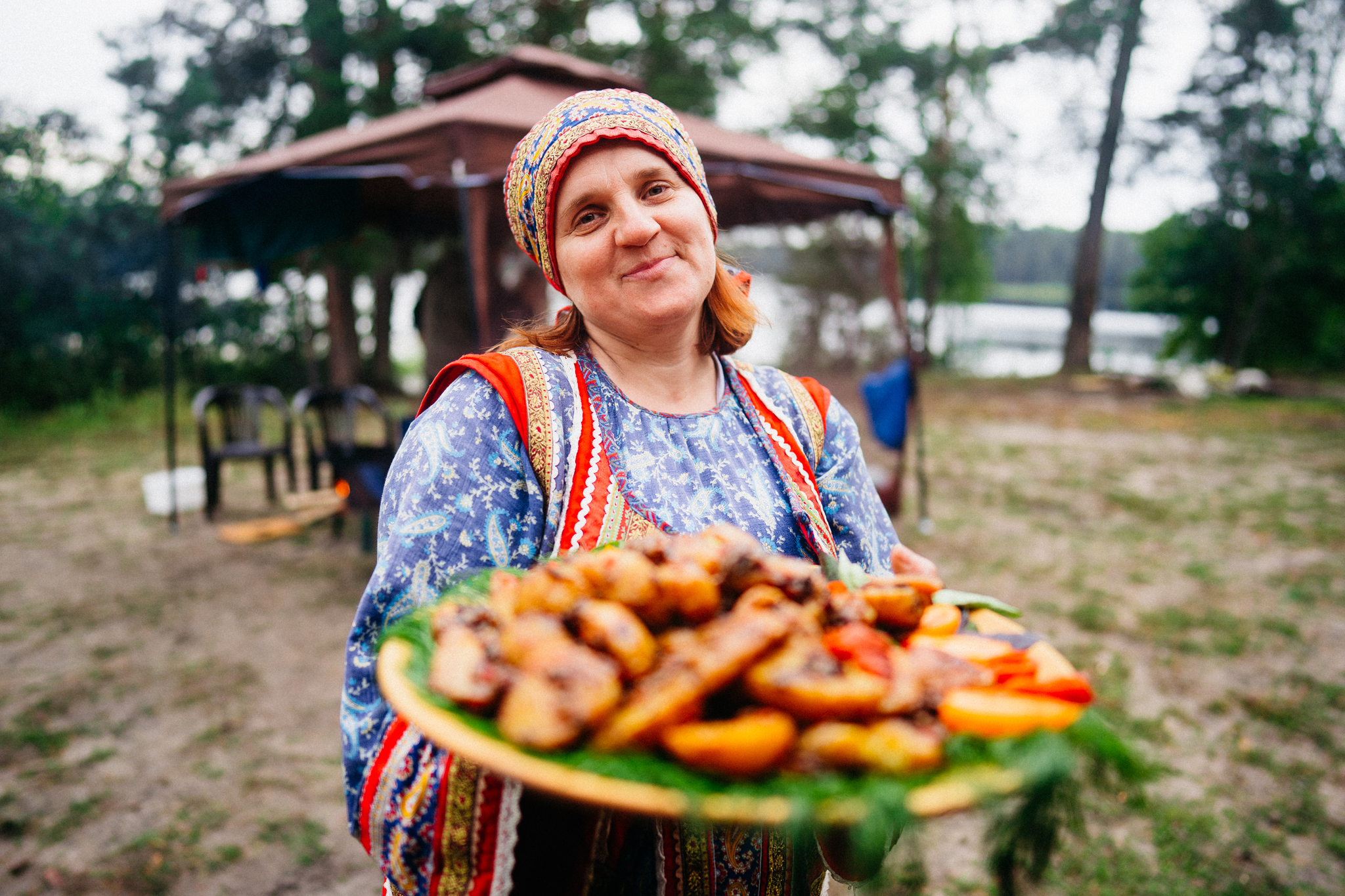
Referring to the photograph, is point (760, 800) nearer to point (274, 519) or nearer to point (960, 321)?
point (274, 519)

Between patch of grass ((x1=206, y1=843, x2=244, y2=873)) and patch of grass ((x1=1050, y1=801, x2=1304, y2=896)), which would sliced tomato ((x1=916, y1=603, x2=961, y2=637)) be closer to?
patch of grass ((x1=1050, y1=801, x2=1304, y2=896))

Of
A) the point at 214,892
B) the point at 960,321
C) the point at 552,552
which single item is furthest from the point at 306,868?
the point at 960,321

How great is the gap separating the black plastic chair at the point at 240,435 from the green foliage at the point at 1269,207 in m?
20.7

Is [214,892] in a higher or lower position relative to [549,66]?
lower

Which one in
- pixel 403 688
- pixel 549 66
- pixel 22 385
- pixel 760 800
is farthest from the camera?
pixel 22 385

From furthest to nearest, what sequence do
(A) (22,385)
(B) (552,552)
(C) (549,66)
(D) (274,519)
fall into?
(A) (22,385), (D) (274,519), (C) (549,66), (B) (552,552)

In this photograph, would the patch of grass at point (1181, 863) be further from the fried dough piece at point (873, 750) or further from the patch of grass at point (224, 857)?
the patch of grass at point (224, 857)

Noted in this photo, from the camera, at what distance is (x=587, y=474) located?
4.59 ft

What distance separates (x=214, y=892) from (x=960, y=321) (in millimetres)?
23410

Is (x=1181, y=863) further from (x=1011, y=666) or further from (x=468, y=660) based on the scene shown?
(x=468, y=660)

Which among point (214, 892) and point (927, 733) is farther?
point (214, 892)

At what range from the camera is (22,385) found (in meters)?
→ 11.7

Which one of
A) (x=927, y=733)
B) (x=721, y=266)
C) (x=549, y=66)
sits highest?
(x=549, y=66)

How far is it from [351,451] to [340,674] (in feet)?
7.16
